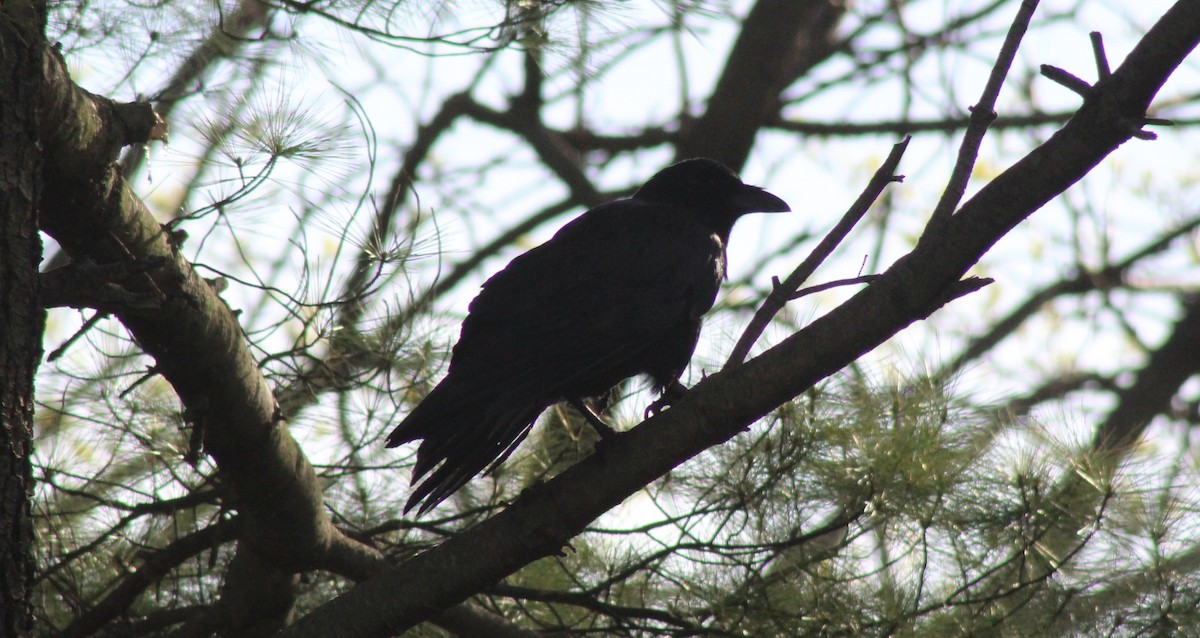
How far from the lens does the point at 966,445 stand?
402 cm

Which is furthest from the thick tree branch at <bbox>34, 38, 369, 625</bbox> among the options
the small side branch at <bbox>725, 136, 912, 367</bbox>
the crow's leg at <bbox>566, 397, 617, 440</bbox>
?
the small side branch at <bbox>725, 136, 912, 367</bbox>

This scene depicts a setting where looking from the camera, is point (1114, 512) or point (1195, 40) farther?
point (1114, 512)

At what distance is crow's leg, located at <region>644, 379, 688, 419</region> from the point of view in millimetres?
3586

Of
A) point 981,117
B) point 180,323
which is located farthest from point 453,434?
point 981,117

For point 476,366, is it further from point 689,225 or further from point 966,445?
point 966,445

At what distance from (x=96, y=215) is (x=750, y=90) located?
5836mm

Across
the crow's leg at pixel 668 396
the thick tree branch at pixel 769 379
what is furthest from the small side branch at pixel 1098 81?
the crow's leg at pixel 668 396

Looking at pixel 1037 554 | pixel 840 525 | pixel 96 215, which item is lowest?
pixel 1037 554

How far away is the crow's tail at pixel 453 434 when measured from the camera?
3.20 meters

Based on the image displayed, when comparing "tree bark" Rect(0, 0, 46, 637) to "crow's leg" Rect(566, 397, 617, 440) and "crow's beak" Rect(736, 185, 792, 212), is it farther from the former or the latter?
"crow's beak" Rect(736, 185, 792, 212)

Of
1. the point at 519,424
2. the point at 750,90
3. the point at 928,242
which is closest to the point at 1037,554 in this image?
the point at 928,242

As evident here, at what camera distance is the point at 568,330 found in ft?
12.2

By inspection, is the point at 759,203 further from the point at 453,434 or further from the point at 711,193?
the point at 453,434

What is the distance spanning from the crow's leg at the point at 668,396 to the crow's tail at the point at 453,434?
470 millimetres
